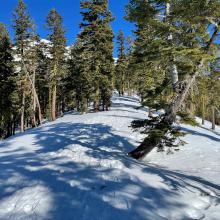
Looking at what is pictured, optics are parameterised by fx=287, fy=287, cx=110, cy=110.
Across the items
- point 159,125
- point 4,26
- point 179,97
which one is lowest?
point 159,125

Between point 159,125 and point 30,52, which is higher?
point 30,52

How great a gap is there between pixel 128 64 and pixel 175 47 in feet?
26.8

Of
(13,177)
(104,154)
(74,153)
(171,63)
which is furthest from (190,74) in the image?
(13,177)

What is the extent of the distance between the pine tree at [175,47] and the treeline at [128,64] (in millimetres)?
39

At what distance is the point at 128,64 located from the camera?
19391 mm

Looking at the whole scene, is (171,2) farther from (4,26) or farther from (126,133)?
(4,26)

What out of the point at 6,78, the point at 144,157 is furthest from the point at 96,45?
the point at 144,157

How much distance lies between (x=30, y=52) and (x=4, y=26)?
4.25 meters

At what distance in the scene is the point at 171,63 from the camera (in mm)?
12414

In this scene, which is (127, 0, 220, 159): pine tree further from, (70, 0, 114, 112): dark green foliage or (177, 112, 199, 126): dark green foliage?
(70, 0, 114, 112): dark green foliage

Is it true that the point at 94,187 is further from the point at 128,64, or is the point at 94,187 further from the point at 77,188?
the point at 128,64

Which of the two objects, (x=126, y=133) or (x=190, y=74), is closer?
(x=190, y=74)

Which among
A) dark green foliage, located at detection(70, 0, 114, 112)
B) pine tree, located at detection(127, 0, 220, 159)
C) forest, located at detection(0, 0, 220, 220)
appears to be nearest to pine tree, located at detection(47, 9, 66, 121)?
dark green foliage, located at detection(70, 0, 114, 112)

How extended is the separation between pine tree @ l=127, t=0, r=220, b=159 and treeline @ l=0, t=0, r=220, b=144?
0.04 metres
